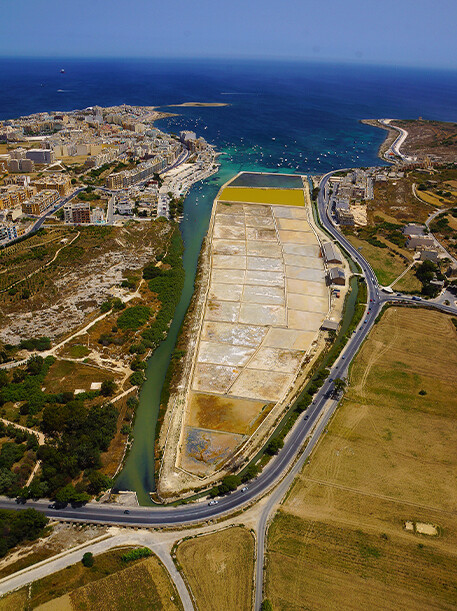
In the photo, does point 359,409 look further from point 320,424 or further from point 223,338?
point 223,338

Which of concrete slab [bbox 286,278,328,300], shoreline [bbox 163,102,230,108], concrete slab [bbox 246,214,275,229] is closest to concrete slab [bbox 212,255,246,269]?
concrete slab [bbox 286,278,328,300]

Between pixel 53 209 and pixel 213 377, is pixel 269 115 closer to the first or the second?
pixel 53 209

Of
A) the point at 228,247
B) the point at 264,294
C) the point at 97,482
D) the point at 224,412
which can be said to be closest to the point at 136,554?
the point at 97,482

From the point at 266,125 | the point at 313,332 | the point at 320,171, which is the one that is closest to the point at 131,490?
the point at 313,332

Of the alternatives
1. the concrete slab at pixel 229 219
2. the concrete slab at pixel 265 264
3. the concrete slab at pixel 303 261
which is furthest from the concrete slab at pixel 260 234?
the concrete slab at pixel 265 264

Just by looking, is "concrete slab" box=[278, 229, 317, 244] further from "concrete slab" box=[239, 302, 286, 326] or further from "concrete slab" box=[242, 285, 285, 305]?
"concrete slab" box=[239, 302, 286, 326]
